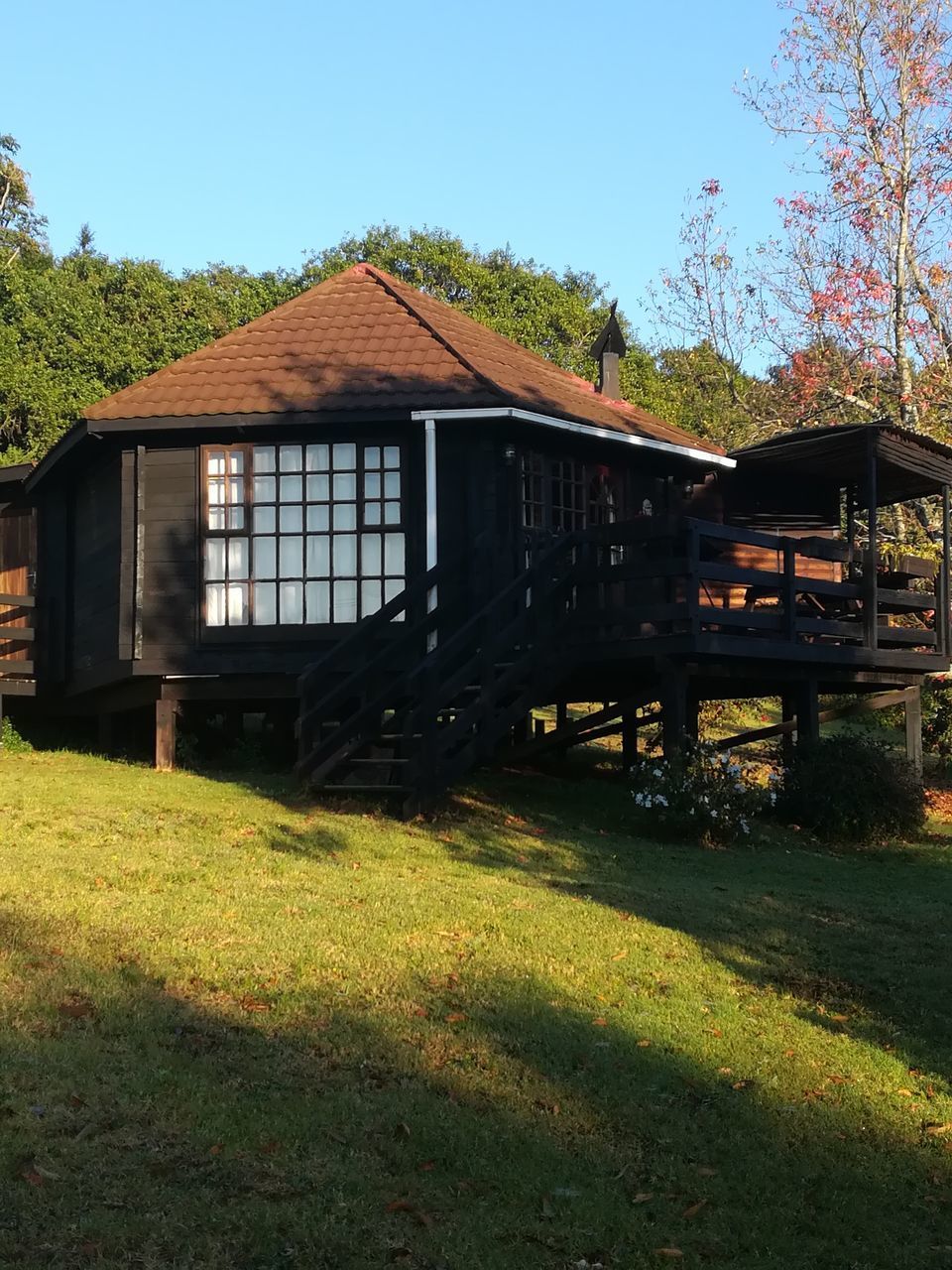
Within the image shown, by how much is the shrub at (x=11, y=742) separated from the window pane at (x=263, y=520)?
4.65 m

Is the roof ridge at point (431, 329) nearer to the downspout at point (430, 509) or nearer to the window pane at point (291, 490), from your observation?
the downspout at point (430, 509)

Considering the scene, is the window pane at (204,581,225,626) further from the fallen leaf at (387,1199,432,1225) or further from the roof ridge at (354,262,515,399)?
the fallen leaf at (387,1199,432,1225)

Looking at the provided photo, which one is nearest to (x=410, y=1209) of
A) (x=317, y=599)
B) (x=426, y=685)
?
(x=426, y=685)

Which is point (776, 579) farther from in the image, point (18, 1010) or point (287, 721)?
point (18, 1010)

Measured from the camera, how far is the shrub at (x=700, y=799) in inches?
514

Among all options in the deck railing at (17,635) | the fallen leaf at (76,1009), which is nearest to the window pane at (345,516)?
the deck railing at (17,635)

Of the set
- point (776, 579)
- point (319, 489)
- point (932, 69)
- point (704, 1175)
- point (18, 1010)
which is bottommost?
point (704, 1175)

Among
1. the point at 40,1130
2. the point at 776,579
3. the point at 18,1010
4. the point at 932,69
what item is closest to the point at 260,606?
the point at 776,579

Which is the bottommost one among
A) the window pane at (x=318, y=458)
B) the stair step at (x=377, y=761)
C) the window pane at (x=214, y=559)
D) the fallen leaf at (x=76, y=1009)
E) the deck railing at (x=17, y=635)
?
the fallen leaf at (x=76, y=1009)

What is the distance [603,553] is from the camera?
1650cm

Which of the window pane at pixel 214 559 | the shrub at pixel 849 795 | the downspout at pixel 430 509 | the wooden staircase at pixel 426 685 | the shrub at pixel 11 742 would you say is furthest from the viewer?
the shrub at pixel 11 742

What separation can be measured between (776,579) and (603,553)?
2.83 m

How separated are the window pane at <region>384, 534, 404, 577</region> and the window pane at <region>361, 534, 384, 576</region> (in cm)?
11

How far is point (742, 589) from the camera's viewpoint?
19.2 meters
